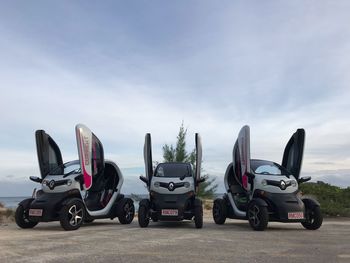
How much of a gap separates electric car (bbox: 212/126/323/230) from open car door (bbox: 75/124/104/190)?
3.79m

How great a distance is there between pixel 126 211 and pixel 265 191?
176 inches

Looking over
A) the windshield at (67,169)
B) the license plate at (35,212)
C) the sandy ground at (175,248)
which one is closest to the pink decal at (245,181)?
the sandy ground at (175,248)

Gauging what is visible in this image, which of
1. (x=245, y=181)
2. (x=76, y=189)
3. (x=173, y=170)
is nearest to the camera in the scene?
(x=76, y=189)

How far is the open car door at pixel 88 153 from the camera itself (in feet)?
40.7

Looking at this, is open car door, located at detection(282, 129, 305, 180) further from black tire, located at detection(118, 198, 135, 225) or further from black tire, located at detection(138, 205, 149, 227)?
black tire, located at detection(118, 198, 135, 225)

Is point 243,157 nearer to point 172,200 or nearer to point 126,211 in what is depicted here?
point 172,200

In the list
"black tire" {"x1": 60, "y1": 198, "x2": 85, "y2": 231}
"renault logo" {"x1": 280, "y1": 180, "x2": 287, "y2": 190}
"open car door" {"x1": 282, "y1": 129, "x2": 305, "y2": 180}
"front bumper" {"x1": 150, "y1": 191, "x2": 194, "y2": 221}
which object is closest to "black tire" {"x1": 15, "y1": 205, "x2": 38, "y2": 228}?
"black tire" {"x1": 60, "y1": 198, "x2": 85, "y2": 231}

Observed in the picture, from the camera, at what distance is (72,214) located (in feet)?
38.3

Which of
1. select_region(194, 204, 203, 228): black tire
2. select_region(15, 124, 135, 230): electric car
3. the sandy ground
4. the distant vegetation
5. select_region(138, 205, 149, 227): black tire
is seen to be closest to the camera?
the sandy ground

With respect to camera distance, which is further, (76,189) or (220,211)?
(220,211)

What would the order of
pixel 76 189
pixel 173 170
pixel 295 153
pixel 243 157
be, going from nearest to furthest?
pixel 76 189, pixel 243 157, pixel 295 153, pixel 173 170

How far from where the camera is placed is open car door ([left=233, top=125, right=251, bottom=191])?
40.8 feet

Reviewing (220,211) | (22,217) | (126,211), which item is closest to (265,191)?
(220,211)

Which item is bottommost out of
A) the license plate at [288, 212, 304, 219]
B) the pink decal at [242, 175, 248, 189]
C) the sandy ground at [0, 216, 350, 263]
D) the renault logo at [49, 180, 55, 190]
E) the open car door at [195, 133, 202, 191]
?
the sandy ground at [0, 216, 350, 263]
